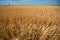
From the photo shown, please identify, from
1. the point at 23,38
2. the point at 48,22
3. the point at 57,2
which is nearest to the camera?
the point at 23,38

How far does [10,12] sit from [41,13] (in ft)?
1.04

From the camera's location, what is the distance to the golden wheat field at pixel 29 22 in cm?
120

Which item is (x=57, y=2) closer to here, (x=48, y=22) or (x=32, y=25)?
(x=48, y=22)

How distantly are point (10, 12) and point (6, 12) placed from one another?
0.04 meters

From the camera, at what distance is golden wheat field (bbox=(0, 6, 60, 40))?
120cm

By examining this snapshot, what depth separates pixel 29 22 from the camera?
129 cm

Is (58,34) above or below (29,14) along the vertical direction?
below

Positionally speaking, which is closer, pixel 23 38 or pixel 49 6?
pixel 23 38

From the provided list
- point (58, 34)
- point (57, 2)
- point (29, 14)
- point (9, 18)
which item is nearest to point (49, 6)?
point (57, 2)

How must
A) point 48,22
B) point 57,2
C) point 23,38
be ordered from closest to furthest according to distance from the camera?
1. point 23,38
2. point 48,22
3. point 57,2

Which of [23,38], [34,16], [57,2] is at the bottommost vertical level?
[23,38]

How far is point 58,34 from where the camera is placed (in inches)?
47.9

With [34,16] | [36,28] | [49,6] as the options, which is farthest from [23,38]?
[49,6]

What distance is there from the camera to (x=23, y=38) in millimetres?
1188
